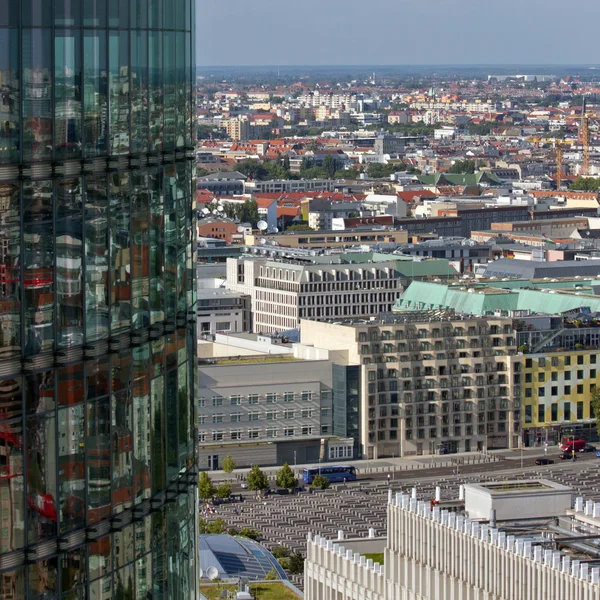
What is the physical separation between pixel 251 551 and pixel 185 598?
40.2m

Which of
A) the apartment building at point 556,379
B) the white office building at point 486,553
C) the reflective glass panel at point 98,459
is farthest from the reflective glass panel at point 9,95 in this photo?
the apartment building at point 556,379

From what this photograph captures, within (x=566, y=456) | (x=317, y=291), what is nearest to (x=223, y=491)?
(x=566, y=456)

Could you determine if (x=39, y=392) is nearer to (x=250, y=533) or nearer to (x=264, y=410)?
(x=250, y=533)

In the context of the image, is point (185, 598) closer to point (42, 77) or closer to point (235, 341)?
point (42, 77)

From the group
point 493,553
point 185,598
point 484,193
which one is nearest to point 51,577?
point 185,598

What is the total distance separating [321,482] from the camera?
7369cm

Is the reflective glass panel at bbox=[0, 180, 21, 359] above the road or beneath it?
above

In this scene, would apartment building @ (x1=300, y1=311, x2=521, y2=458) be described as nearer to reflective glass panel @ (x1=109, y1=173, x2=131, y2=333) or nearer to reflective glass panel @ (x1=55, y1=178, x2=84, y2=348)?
reflective glass panel @ (x1=109, y1=173, x2=131, y2=333)

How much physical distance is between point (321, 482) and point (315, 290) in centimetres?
2908

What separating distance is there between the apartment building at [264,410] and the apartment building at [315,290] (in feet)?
67.4

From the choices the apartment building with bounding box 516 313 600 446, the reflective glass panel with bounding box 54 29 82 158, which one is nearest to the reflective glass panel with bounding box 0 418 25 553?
the reflective glass panel with bounding box 54 29 82 158

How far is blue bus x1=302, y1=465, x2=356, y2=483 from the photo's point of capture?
248ft

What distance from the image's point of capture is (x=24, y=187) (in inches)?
463

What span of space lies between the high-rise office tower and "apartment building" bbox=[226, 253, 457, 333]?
85729 mm
